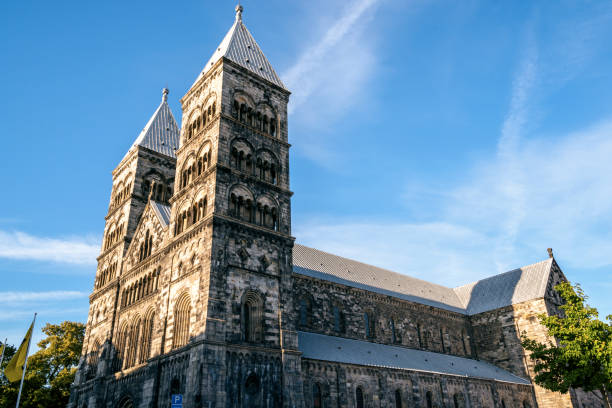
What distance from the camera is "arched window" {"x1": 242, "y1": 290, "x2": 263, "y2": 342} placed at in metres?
27.7

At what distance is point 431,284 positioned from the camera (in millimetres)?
55344

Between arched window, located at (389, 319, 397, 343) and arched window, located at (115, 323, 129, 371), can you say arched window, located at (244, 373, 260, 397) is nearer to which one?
arched window, located at (115, 323, 129, 371)

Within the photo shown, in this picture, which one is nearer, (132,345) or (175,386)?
(175,386)

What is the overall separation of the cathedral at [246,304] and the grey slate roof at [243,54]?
18cm

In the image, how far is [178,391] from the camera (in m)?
26.2

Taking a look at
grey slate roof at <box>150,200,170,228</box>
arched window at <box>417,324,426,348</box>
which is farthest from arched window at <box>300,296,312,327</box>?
arched window at <box>417,324,426,348</box>

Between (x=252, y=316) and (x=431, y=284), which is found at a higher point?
(x=431, y=284)

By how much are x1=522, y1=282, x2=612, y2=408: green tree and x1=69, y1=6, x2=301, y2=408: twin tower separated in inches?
682

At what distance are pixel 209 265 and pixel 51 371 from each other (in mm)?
27190

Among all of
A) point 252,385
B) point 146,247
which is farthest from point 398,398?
point 146,247

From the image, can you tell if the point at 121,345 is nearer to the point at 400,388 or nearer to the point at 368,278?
the point at 400,388

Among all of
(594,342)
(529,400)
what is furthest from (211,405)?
(529,400)

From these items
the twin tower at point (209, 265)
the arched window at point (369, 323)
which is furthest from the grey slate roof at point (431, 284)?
the twin tower at point (209, 265)

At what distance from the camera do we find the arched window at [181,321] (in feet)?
91.9
